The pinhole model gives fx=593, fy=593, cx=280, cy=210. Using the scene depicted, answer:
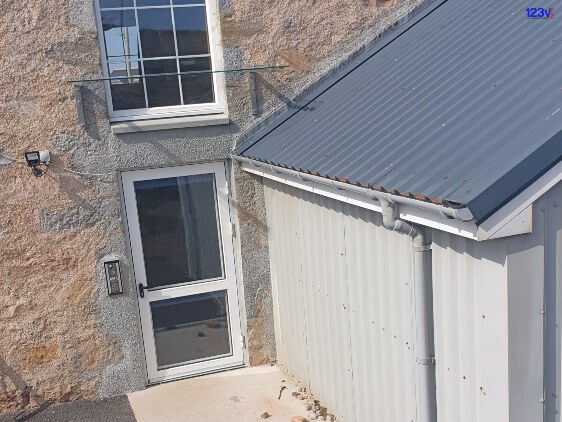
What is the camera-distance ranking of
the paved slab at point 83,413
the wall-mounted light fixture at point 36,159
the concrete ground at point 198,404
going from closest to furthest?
1. the wall-mounted light fixture at point 36,159
2. the concrete ground at point 198,404
3. the paved slab at point 83,413

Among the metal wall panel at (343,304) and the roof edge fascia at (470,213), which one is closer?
the roof edge fascia at (470,213)

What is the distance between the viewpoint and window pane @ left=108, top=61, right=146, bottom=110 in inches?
223

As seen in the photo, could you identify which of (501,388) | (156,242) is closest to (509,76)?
(501,388)

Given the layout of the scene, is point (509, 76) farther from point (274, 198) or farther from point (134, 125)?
point (134, 125)

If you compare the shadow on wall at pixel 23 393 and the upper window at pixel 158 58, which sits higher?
the upper window at pixel 158 58

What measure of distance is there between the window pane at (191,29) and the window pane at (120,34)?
419mm

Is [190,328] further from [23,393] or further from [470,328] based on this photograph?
[470,328]

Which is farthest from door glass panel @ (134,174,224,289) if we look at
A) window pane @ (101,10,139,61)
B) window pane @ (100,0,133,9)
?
window pane @ (100,0,133,9)

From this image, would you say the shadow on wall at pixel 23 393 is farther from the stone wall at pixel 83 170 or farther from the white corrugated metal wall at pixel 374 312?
the white corrugated metal wall at pixel 374 312

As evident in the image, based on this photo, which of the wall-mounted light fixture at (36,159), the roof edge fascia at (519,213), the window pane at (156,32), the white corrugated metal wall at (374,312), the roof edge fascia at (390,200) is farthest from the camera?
the window pane at (156,32)

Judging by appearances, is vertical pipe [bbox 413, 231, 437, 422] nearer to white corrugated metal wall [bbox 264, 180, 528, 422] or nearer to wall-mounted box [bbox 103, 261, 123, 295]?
white corrugated metal wall [bbox 264, 180, 528, 422]

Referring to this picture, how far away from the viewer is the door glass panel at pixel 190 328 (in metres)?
6.00
